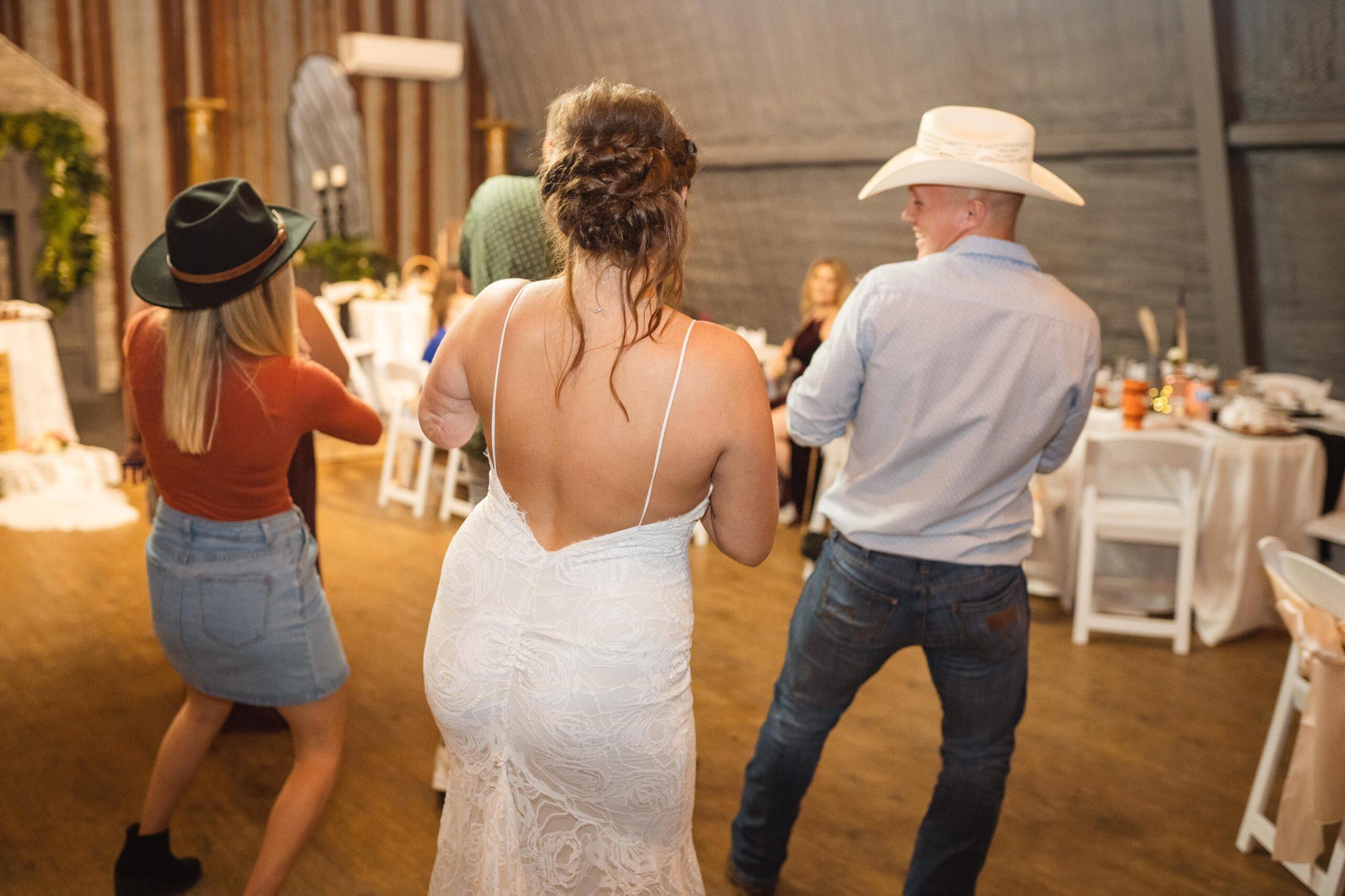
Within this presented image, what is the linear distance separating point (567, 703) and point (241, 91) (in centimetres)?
970

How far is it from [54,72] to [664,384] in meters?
9.38

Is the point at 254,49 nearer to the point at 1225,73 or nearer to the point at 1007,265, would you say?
the point at 1225,73

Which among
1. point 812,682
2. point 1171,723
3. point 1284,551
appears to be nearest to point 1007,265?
point 812,682

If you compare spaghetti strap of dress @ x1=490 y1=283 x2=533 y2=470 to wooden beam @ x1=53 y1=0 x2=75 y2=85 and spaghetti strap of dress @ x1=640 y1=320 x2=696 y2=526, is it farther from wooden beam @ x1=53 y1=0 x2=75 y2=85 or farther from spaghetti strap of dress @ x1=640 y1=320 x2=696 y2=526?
wooden beam @ x1=53 y1=0 x2=75 y2=85

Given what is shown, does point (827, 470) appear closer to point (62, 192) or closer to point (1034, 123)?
point (1034, 123)

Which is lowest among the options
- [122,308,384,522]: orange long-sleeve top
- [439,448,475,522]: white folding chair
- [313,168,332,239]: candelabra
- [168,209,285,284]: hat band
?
[439,448,475,522]: white folding chair

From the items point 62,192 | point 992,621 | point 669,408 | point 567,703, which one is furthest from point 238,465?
point 62,192

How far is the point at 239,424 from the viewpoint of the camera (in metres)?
1.96

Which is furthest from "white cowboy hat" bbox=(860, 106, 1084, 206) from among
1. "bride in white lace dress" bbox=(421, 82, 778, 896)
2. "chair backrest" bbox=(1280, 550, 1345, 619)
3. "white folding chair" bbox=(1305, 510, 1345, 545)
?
"white folding chair" bbox=(1305, 510, 1345, 545)

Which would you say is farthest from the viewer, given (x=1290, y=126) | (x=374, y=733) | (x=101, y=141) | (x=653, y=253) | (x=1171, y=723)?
(x=101, y=141)

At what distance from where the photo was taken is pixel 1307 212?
4992mm

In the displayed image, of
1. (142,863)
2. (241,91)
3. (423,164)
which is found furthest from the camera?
(423,164)

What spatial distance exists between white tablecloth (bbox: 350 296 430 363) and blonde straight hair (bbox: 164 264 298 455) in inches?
242

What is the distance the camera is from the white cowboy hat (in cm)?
205
